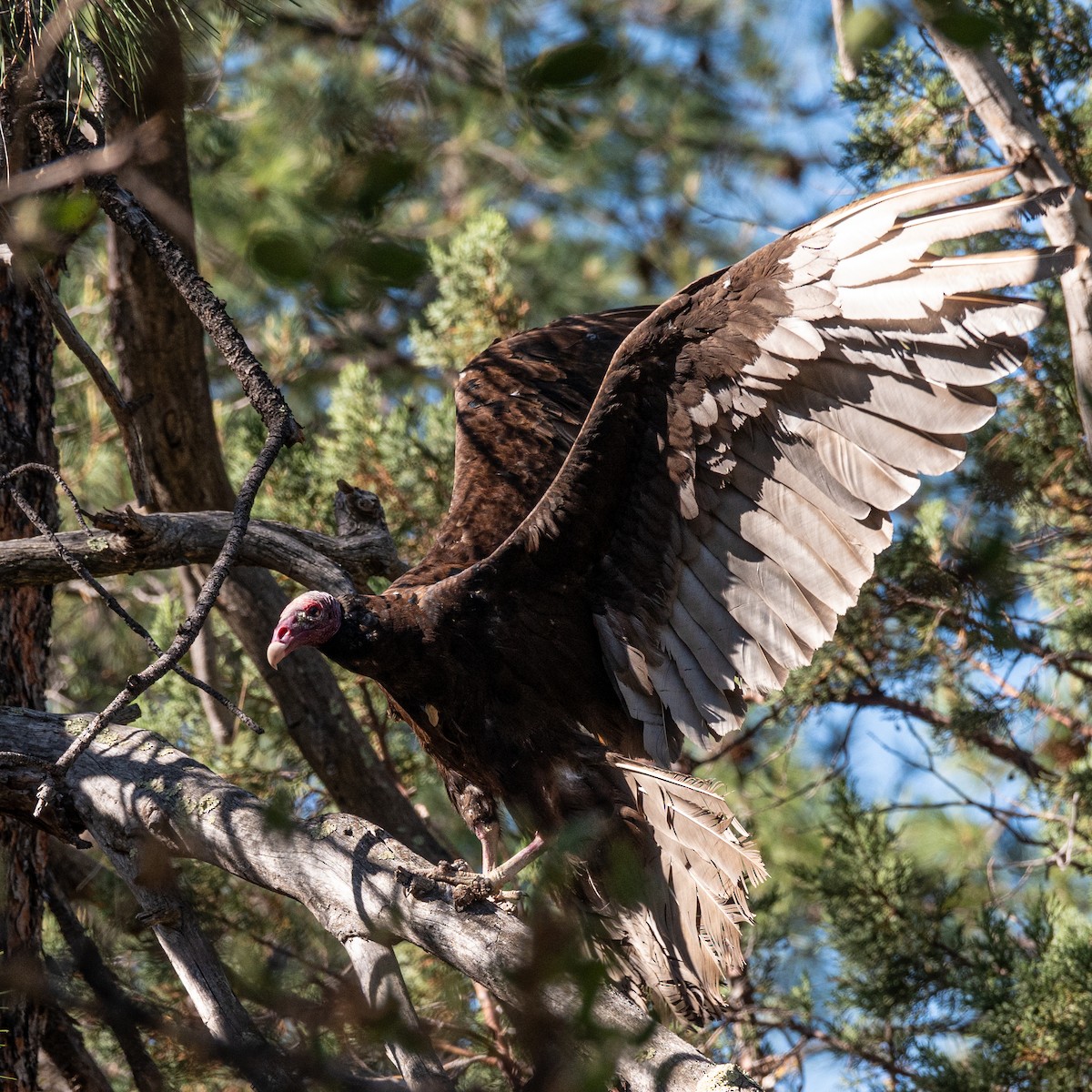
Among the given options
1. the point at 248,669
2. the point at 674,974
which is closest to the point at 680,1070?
the point at 674,974

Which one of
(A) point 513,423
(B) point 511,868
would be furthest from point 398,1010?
(A) point 513,423

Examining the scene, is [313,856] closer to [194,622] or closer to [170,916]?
[170,916]

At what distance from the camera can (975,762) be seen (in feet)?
18.6

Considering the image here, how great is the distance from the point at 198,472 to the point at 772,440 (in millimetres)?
1827

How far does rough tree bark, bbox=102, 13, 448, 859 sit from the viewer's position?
132 inches

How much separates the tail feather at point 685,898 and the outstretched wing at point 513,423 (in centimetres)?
73

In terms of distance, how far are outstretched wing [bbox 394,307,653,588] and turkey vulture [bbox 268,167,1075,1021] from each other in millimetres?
97

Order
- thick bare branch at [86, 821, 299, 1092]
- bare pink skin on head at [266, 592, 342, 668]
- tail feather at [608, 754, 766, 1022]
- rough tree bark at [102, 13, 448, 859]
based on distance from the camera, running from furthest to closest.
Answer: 1. rough tree bark at [102, 13, 448, 859]
2. bare pink skin on head at [266, 592, 342, 668]
3. tail feather at [608, 754, 766, 1022]
4. thick bare branch at [86, 821, 299, 1092]

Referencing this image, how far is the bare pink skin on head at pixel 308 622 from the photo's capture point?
2684 mm

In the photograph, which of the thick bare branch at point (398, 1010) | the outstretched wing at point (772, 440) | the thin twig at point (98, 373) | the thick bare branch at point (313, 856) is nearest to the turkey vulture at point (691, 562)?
the outstretched wing at point (772, 440)

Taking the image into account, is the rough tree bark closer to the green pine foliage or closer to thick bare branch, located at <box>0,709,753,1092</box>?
the green pine foliage

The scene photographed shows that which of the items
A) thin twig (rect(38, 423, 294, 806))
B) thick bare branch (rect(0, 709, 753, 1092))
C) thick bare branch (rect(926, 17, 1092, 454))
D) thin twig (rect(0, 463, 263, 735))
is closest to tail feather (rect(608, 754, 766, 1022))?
thick bare branch (rect(0, 709, 753, 1092))

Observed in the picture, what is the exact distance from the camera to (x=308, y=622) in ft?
8.82

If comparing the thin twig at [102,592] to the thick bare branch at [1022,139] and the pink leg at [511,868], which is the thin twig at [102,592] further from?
the thick bare branch at [1022,139]
